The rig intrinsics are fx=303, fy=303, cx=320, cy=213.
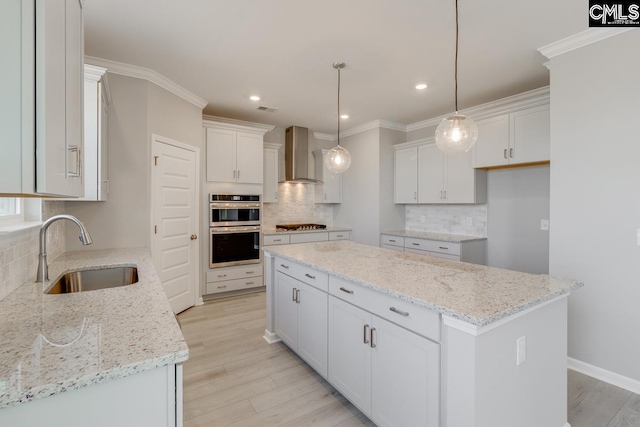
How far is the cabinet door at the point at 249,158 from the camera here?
14.8ft

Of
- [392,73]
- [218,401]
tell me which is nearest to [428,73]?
[392,73]

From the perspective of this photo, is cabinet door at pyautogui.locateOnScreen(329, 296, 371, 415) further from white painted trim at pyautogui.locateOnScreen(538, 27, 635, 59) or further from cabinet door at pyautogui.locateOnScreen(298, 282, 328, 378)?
white painted trim at pyautogui.locateOnScreen(538, 27, 635, 59)

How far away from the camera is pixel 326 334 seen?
220 cm

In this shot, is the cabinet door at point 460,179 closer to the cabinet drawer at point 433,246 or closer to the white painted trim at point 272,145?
the cabinet drawer at point 433,246

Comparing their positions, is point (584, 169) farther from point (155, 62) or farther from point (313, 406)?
point (155, 62)

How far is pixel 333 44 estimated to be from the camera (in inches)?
104

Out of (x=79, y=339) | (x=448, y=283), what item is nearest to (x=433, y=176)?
(x=448, y=283)

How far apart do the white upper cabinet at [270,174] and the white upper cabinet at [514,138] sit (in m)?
3.05

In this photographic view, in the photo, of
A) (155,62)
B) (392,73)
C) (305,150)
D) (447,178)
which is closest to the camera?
(155,62)

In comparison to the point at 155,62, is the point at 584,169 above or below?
below

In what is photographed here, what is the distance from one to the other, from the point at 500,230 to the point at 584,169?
171 centimetres

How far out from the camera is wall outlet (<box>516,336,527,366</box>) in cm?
144

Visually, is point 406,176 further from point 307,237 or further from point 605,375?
point 605,375

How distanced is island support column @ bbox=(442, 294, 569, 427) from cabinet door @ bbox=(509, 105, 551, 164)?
223cm
